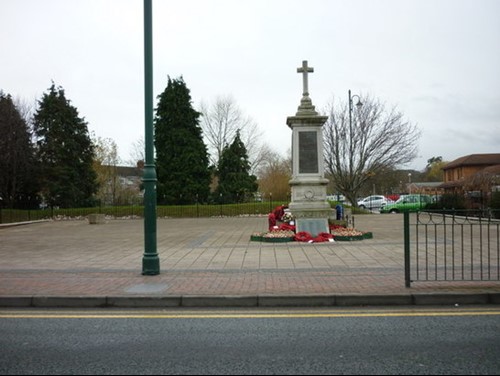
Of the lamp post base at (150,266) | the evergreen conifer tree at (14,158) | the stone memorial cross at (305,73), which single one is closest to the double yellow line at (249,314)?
the lamp post base at (150,266)

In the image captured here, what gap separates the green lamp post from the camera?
856cm

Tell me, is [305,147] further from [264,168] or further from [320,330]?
[264,168]

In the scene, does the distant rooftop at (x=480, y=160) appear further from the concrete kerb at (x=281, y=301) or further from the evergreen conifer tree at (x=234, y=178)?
the concrete kerb at (x=281, y=301)

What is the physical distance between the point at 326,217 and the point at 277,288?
812 cm

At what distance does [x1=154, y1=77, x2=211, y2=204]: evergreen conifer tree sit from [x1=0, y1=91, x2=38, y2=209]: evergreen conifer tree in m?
11.0

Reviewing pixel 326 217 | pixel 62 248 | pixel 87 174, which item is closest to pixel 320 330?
pixel 326 217

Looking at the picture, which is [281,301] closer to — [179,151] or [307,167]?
[307,167]

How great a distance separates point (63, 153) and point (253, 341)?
132ft

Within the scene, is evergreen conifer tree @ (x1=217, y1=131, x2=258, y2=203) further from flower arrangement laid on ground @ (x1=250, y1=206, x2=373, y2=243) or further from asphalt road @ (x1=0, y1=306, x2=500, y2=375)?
asphalt road @ (x1=0, y1=306, x2=500, y2=375)

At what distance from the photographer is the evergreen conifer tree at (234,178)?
43.8 meters

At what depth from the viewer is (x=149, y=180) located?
8617 millimetres

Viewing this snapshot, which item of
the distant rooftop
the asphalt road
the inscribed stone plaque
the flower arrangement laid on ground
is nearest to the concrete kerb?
the asphalt road

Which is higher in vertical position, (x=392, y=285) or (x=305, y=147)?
(x=305, y=147)

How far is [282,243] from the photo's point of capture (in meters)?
14.0
